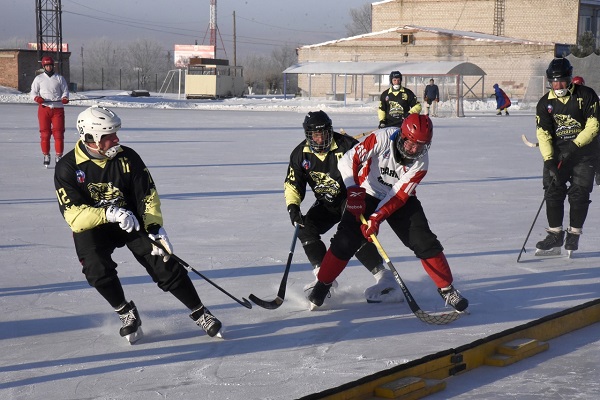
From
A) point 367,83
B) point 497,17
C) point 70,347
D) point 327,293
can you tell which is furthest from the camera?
point 497,17

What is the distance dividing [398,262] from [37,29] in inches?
1412

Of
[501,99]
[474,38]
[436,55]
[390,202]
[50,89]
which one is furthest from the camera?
[436,55]

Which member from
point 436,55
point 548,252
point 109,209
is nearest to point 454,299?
point 109,209

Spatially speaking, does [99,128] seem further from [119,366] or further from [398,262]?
[398,262]

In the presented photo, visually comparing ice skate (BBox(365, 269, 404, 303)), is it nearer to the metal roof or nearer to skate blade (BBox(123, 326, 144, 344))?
skate blade (BBox(123, 326, 144, 344))

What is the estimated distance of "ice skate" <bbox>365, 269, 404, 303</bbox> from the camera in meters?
4.88

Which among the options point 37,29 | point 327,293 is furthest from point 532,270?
point 37,29

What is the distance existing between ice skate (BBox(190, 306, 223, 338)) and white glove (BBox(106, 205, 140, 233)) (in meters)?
0.54

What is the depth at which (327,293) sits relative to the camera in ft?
15.5

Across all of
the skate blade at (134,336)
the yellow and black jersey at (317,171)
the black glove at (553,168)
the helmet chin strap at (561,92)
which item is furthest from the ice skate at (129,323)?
the helmet chin strap at (561,92)

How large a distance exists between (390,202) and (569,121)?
240 centimetres

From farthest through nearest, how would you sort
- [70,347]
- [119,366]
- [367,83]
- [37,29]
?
[367,83]
[37,29]
[70,347]
[119,366]

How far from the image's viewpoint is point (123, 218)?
3.88m

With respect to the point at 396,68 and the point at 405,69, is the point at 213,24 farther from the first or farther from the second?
the point at 405,69
